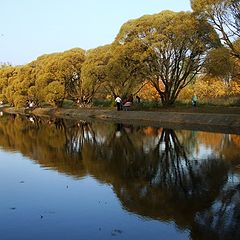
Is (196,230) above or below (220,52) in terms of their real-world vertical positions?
below

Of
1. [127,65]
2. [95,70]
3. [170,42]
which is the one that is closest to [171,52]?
[170,42]

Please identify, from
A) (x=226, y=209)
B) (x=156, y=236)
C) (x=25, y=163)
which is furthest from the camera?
(x=25, y=163)

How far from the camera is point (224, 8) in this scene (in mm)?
34594

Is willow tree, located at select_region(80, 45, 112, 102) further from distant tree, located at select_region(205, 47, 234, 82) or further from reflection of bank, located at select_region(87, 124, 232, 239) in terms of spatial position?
reflection of bank, located at select_region(87, 124, 232, 239)

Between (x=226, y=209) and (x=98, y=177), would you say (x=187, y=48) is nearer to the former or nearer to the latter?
(x=98, y=177)

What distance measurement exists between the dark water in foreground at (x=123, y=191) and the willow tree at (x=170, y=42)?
63.6ft

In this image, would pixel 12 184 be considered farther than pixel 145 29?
No

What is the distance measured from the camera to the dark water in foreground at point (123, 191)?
30.0 feet

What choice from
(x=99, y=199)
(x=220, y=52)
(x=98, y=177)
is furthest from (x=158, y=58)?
(x=99, y=199)

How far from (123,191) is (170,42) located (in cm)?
3096

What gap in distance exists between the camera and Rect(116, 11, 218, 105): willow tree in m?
39.9

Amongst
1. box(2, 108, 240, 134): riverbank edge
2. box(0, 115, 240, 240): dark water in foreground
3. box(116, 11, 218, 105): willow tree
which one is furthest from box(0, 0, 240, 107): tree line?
box(0, 115, 240, 240): dark water in foreground

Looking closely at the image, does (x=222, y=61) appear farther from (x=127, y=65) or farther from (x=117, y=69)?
(x=117, y=69)

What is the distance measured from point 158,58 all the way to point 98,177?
2897 cm
